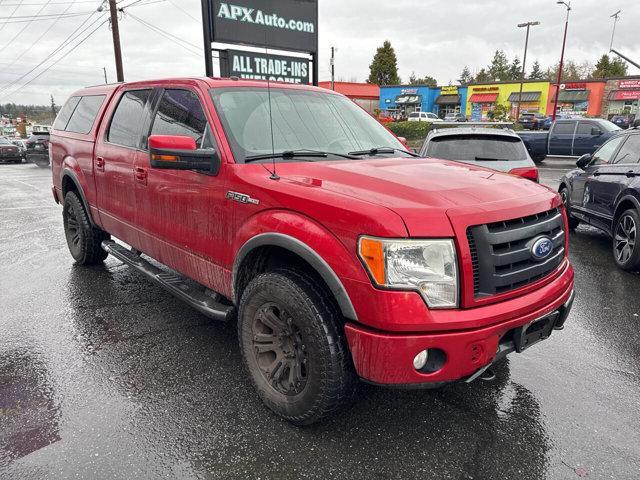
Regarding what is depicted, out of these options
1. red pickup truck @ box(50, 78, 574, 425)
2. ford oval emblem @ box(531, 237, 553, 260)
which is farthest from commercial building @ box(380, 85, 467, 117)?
ford oval emblem @ box(531, 237, 553, 260)

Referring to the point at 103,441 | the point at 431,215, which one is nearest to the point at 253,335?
the point at 103,441

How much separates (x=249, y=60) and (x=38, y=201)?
6.00 m

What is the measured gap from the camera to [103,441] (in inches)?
99.1

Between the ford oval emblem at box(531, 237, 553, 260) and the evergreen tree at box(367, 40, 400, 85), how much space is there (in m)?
81.5

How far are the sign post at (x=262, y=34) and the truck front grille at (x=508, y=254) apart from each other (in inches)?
303

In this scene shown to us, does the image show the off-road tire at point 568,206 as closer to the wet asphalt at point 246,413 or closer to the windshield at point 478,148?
the windshield at point 478,148

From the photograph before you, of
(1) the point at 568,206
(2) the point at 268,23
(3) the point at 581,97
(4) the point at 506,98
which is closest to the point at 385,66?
(4) the point at 506,98

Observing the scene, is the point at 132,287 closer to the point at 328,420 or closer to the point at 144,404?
the point at 144,404

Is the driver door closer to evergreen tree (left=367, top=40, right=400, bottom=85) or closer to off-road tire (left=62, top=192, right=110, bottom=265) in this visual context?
off-road tire (left=62, top=192, right=110, bottom=265)

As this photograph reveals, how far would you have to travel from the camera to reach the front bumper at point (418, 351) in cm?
211

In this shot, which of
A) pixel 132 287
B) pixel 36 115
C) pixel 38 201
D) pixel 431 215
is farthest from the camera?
pixel 36 115

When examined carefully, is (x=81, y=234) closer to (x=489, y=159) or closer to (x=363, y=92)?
(x=489, y=159)

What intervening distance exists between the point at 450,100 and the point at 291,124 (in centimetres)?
5920

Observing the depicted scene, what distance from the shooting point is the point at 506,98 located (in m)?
53.8
